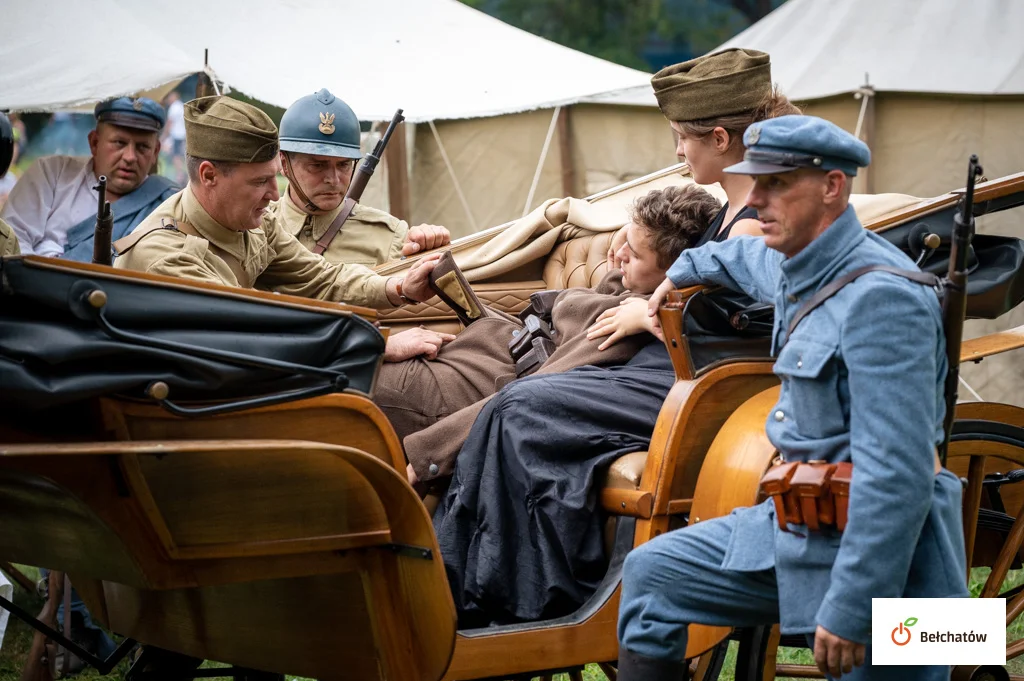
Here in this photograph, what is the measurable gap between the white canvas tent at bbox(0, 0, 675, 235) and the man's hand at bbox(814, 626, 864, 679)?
634cm

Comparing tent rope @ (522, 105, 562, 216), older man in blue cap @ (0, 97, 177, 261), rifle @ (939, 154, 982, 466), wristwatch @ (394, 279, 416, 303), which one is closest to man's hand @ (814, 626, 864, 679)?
rifle @ (939, 154, 982, 466)

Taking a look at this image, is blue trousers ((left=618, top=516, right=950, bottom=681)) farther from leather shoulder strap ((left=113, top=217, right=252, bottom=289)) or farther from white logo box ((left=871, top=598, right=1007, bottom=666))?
leather shoulder strap ((left=113, top=217, right=252, bottom=289))

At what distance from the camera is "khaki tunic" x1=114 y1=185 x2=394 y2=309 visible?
3650 mm

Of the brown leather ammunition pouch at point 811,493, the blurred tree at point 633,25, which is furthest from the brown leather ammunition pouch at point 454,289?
the blurred tree at point 633,25

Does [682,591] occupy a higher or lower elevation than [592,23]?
lower

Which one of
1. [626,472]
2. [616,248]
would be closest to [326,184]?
[616,248]

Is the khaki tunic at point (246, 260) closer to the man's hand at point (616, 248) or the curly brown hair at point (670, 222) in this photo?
the man's hand at point (616, 248)

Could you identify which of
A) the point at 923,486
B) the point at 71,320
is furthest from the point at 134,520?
the point at 923,486

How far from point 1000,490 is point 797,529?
149 centimetres

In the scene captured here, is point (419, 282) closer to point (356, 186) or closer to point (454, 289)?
point (454, 289)

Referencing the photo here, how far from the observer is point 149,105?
6527mm

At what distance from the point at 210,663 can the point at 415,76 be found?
5436 millimetres

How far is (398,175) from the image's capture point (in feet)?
33.8

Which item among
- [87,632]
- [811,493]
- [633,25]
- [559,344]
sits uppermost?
[633,25]
